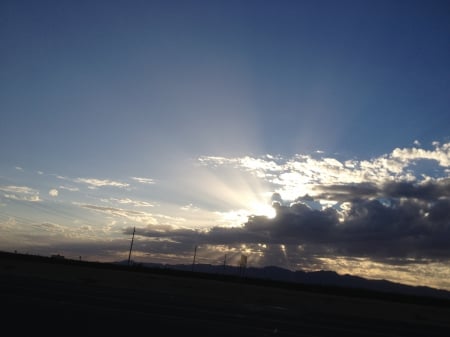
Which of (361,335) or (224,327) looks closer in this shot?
(224,327)

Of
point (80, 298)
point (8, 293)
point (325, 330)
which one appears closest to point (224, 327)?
point (325, 330)

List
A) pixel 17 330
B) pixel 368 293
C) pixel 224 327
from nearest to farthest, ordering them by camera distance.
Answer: pixel 17 330 < pixel 224 327 < pixel 368 293

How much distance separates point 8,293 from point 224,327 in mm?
10914

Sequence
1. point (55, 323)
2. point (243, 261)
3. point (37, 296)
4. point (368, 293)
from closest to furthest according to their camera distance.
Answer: point (55, 323) < point (37, 296) < point (243, 261) < point (368, 293)

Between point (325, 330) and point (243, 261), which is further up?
point (243, 261)

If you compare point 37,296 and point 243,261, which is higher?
point 243,261

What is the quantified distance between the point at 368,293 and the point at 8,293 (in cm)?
5857

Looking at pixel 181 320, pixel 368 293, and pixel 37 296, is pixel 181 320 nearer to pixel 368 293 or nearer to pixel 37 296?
pixel 37 296

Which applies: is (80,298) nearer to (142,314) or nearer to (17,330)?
(142,314)

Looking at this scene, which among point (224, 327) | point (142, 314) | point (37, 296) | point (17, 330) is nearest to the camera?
point (17, 330)

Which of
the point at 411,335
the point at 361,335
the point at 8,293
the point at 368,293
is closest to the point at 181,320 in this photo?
the point at 361,335

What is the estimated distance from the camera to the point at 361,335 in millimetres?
17359

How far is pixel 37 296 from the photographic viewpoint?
19.8 meters

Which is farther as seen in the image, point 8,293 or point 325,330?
point 8,293
